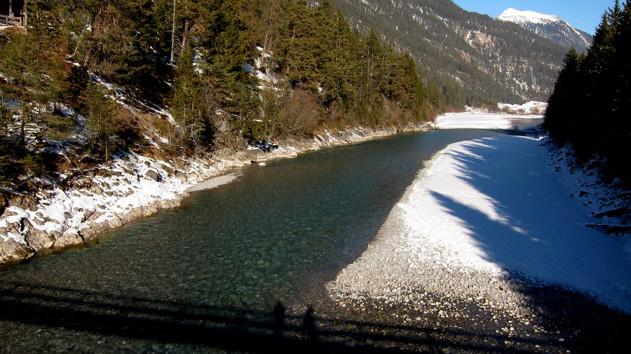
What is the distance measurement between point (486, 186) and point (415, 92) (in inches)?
2966

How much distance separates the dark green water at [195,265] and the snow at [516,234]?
3.11m

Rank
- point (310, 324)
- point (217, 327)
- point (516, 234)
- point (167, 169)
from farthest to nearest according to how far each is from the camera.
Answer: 1. point (167, 169)
2. point (516, 234)
3. point (310, 324)
4. point (217, 327)

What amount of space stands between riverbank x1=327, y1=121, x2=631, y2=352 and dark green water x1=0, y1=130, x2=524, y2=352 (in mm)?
1970

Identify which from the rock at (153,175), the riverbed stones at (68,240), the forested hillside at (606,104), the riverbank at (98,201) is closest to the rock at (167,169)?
the riverbank at (98,201)

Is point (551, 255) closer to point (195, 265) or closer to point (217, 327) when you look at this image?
point (217, 327)

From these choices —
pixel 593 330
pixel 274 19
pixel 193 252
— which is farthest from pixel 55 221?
pixel 274 19

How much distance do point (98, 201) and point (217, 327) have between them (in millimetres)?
13967

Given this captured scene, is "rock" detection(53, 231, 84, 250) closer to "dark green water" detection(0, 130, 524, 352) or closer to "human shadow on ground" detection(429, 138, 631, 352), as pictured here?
"dark green water" detection(0, 130, 524, 352)

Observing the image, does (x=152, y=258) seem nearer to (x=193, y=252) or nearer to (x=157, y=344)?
(x=193, y=252)

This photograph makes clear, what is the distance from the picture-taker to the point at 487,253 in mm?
15414

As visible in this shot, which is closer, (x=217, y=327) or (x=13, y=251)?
(x=217, y=327)

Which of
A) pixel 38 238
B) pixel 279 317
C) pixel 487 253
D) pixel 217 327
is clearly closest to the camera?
pixel 217 327

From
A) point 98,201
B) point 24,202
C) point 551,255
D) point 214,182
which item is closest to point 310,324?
point 551,255

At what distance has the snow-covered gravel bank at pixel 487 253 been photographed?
12.4 metres
